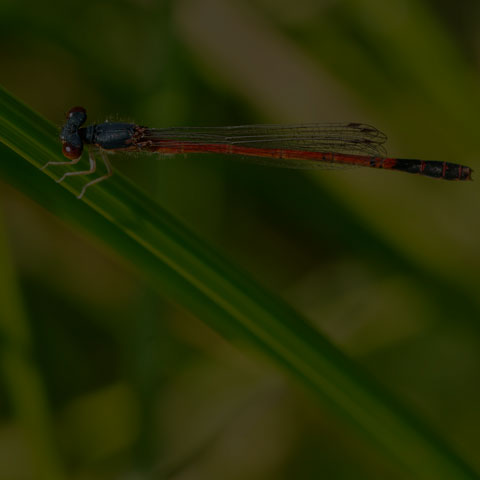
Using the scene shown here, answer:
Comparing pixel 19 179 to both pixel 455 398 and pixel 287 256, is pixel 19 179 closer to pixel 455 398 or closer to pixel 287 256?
pixel 287 256

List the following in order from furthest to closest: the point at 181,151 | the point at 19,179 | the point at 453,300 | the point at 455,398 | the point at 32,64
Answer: the point at 32,64
the point at 455,398
the point at 453,300
the point at 181,151
the point at 19,179

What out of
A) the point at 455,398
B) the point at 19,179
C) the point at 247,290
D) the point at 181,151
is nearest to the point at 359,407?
the point at 247,290

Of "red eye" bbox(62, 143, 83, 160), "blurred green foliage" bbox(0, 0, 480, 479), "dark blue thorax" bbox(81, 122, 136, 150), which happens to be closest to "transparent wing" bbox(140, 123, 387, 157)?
"blurred green foliage" bbox(0, 0, 480, 479)

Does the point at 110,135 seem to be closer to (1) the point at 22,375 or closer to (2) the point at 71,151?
(2) the point at 71,151

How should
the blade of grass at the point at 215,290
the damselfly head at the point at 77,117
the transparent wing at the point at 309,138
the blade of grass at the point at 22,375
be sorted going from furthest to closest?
1. the transparent wing at the point at 309,138
2. the damselfly head at the point at 77,117
3. the blade of grass at the point at 22,375
4. the blade of grass at the point at 215,290

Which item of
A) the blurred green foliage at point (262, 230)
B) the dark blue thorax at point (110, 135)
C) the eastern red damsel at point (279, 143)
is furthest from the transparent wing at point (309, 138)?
the dark blue thorax at point (110, 135)

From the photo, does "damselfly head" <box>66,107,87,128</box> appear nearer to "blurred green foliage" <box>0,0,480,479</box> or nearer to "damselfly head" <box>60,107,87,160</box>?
"damselfly head" <box>60,107,87,160</box>

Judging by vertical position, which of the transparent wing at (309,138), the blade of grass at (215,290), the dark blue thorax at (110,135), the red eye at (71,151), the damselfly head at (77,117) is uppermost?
the damselfly head at (77,117)

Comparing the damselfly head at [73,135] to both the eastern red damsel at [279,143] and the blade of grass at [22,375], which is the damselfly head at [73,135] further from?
the blade of grass at [22,375]
